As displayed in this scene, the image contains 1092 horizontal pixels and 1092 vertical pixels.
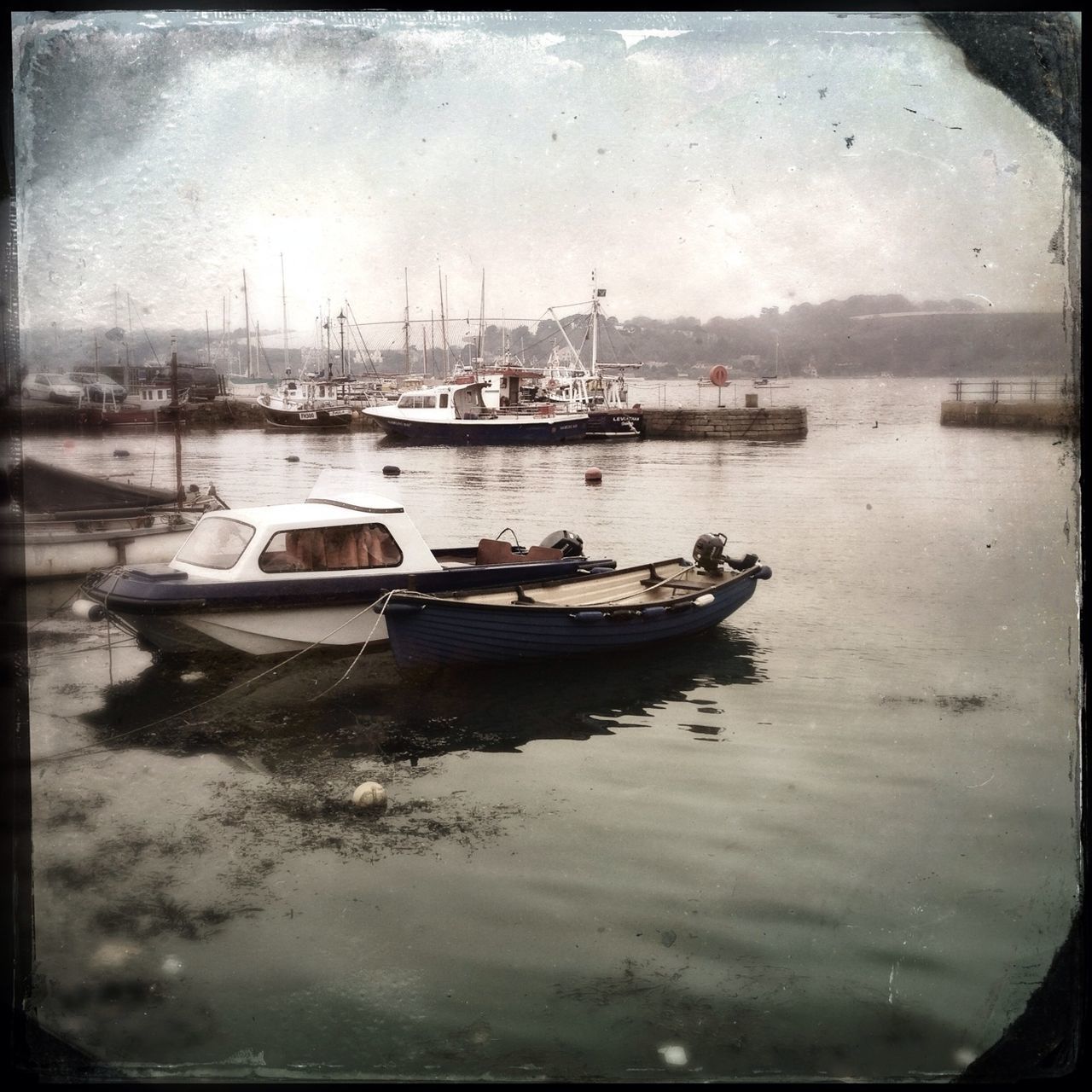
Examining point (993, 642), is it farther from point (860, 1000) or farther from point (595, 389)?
point (595, 389)

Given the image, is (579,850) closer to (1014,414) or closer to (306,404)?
(1014,414)

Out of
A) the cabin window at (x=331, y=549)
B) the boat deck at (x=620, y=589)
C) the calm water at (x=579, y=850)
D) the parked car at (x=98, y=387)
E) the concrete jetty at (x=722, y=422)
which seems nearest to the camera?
the calm water at (x=579, y=850)

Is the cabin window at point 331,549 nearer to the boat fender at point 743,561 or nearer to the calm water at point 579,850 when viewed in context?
the calm water at point 579,850

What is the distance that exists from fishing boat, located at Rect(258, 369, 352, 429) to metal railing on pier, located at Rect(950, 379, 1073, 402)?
7.27 metres

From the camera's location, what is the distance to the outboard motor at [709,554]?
1076cm

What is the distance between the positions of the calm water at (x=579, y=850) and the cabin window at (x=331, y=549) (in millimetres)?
1012

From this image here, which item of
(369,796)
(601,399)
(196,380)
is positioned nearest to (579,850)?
(369,796)

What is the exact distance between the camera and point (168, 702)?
779cm

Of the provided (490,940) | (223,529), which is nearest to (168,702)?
(223,529)

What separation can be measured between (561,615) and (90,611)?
4.14 m

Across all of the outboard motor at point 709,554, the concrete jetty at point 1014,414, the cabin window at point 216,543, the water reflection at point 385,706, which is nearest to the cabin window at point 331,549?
the cabin window at point 216,543

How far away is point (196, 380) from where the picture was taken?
28.3 feet

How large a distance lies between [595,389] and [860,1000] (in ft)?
106

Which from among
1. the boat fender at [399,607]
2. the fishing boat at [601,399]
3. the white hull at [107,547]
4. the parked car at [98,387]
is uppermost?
the fishing boat at [601,399]
